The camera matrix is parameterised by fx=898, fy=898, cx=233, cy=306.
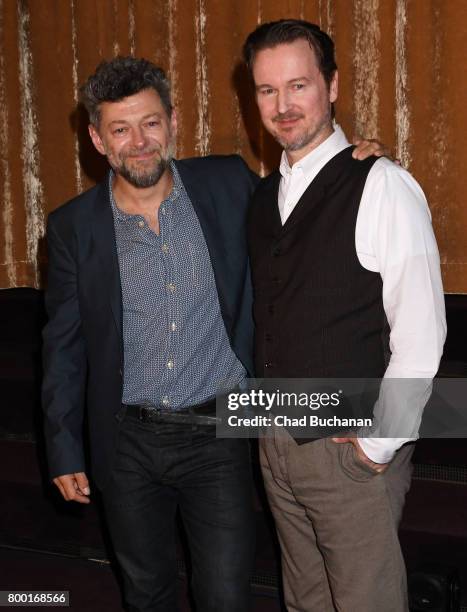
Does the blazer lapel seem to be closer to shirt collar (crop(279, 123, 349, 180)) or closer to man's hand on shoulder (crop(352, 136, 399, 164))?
shirt collar (crop(279, 123, 349, 180))

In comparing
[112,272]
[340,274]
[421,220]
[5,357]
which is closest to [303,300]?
[340,274]

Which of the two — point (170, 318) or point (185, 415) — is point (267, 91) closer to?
point (170, 318)

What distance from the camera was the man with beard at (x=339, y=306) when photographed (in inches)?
69.9

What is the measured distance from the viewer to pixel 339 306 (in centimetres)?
184

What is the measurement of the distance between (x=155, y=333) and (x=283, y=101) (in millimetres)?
606

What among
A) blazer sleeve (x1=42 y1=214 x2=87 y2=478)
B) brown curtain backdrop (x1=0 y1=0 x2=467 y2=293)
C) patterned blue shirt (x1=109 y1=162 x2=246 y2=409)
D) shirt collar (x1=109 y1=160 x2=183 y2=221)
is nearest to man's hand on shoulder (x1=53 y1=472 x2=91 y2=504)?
blazer sleeve (x1=42 y1=214 x2=87 y2=478)

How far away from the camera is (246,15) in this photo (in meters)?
3.51

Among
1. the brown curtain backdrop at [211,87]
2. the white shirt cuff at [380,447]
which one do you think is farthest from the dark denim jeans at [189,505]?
the brown curtain backdrop at [211,87]

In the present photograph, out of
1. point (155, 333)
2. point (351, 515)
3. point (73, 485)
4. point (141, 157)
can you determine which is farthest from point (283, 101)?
point (73, 485)

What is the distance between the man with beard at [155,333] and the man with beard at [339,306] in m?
0.15

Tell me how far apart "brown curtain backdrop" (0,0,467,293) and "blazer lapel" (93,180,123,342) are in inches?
58.2

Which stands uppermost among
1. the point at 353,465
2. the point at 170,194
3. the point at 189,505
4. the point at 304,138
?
the point at 304,138

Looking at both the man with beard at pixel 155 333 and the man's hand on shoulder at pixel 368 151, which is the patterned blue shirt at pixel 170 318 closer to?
the man with beard at pixel 155 333

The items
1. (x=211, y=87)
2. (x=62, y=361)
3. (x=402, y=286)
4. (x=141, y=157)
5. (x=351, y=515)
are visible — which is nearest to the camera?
(x=402, y=286)
